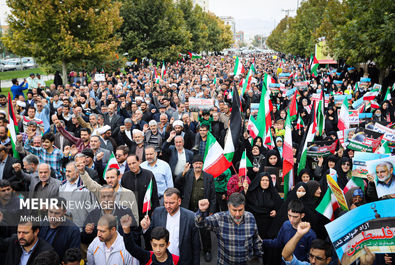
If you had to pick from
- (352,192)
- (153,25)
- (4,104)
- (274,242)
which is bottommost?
(274,242)

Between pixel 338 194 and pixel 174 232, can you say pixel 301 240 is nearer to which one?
pixel 338 194

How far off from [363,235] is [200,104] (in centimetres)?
757

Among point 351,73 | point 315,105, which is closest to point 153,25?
point 351,73

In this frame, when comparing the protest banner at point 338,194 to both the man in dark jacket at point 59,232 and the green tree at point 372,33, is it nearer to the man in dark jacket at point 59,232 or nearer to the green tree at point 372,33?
the man in dark jacket at point 59,232

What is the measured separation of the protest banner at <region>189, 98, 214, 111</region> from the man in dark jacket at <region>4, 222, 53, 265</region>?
277 inches

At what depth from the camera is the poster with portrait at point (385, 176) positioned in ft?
16.2

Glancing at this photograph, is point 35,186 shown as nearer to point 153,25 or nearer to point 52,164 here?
point 52,164

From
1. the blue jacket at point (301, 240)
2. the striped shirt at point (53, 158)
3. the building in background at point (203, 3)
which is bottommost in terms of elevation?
the blue jacket at point (301, 240)

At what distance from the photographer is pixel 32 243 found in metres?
3.66

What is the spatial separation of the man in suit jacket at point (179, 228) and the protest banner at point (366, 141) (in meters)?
4.20

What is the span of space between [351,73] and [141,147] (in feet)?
79.2

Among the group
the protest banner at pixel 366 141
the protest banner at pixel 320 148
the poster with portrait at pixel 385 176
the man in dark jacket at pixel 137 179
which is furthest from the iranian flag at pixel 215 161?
the protest banner at pixel 366 141

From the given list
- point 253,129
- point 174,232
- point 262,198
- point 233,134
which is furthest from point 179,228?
point 253,129

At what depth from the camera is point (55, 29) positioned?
18984 mm
